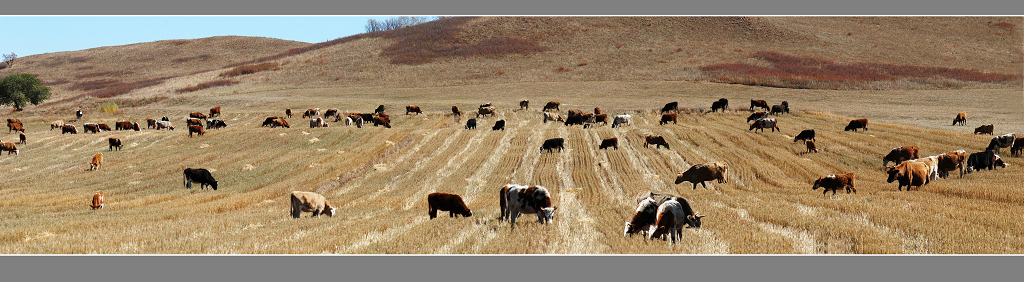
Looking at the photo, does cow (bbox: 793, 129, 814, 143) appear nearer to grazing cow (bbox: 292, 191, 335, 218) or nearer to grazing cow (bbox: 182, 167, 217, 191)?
grazing cow (bbox: 292, 191, 335, 218)

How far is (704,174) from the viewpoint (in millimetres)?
22469

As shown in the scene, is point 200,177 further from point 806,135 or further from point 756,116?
point 756,116

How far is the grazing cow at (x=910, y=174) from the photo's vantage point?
1958 centimetres

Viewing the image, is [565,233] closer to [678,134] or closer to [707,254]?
[707,254]

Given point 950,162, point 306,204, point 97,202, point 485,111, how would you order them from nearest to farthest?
point 306,204 → point 97,202 → point 950,162 → point 485,111

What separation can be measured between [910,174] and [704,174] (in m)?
6.62

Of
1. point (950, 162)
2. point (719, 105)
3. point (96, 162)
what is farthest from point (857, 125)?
point (96, 162)

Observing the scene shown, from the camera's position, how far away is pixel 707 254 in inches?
421

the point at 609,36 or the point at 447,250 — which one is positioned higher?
the point at 609,36

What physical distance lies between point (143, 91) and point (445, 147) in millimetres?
81436

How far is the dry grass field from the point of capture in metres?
12.4

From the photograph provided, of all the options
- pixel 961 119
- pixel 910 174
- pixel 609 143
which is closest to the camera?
pixel 910 174

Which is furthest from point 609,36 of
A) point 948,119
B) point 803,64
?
point 948,119

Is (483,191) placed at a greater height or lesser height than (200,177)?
lesser
